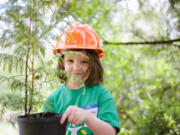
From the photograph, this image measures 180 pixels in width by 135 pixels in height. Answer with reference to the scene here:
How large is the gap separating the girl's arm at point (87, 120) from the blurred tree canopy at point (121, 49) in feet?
0.74

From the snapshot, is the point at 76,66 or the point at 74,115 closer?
the point at 74,115

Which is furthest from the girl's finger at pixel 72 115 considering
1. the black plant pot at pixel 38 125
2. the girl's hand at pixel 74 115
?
the black plant pot at pixel 38 125

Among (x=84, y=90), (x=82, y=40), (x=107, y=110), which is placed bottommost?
(x=107, y=110)

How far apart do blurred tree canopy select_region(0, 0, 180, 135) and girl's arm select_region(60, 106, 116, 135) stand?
0.22 m

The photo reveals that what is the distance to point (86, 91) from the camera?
2223 mm

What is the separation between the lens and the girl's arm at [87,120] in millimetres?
1479

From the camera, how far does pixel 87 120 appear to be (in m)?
1.60

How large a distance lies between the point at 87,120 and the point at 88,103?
0.51m

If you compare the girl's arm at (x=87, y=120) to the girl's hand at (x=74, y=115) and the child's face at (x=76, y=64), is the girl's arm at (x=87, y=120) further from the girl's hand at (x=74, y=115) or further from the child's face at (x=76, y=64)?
the child's face at (x=76, y=64)

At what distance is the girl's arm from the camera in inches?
58.2

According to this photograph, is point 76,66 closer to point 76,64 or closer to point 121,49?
point 76,64

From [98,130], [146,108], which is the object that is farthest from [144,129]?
[98,130]

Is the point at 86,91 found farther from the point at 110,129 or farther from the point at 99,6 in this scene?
the point at 99,6

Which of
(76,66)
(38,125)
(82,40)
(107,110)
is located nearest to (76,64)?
(76,66)
